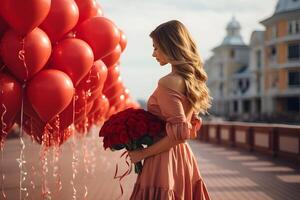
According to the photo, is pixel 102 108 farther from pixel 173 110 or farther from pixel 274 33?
pixel 274 33

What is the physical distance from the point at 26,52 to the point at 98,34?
1203 millimetres

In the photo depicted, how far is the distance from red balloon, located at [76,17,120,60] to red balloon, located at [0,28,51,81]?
0.91 meters

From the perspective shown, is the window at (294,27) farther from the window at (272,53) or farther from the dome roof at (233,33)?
the dome roof at (233,33)

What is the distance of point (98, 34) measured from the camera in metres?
5.56

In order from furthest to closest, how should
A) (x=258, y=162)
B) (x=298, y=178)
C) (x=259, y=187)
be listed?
(x=258, y=162)
(x=298, y=178)
(x=259, y=187)

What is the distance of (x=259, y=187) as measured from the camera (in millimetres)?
9086

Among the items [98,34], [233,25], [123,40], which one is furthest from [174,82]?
[233,25]

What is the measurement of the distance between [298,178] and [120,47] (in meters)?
5.33

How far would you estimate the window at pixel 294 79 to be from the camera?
44438 millimetres

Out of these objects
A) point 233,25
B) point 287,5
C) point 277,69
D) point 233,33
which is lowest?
point 277,69

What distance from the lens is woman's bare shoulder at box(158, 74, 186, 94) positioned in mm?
2750

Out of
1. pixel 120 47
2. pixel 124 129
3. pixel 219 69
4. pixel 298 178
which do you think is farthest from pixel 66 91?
pixel 219 69

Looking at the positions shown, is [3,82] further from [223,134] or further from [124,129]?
[223,134]

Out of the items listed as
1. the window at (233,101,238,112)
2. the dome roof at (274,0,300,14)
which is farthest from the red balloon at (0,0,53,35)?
the window at (233,101,238,112)
